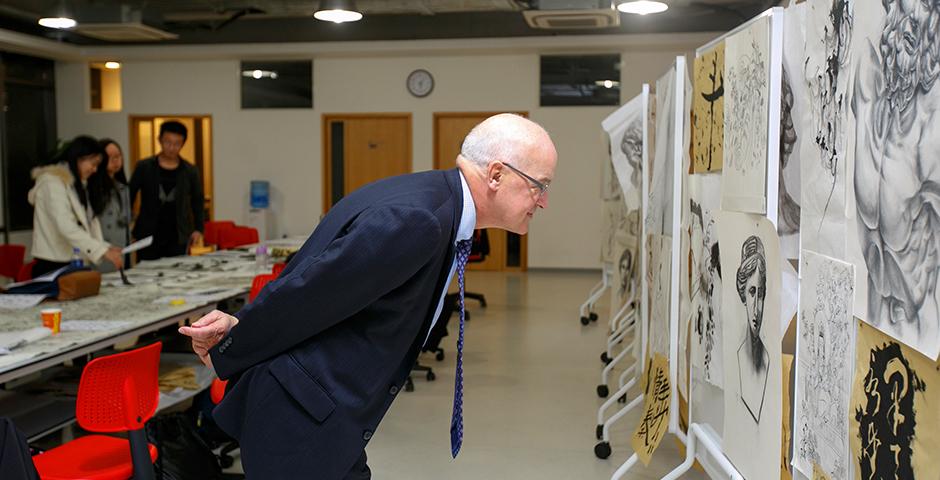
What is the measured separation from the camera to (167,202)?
678 cm

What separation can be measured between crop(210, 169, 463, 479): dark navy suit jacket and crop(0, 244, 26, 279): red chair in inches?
205

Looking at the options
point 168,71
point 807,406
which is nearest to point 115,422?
point 807,406

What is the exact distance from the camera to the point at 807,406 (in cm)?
197

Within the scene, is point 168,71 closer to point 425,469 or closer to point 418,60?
point 418,60

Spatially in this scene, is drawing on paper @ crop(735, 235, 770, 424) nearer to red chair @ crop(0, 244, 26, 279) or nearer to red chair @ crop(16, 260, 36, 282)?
red chair @ crop(16, 260, 36, 282)

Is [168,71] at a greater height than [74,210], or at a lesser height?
greater

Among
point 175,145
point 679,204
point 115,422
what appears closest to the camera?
point 115,422

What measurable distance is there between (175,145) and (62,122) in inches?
296

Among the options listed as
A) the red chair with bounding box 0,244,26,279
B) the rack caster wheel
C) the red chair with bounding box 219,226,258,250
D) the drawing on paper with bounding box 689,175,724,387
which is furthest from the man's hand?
the red chair with bounding box 219,226,258,250

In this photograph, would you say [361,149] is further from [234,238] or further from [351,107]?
[234,238]

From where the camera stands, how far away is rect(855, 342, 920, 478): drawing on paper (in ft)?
4.93

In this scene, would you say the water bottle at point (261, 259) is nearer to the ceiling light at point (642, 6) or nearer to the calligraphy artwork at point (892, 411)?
the ceiling light at point (642, 6)

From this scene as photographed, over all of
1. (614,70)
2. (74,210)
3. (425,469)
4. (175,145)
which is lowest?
(425,469)

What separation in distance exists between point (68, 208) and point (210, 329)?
12.1 ft
